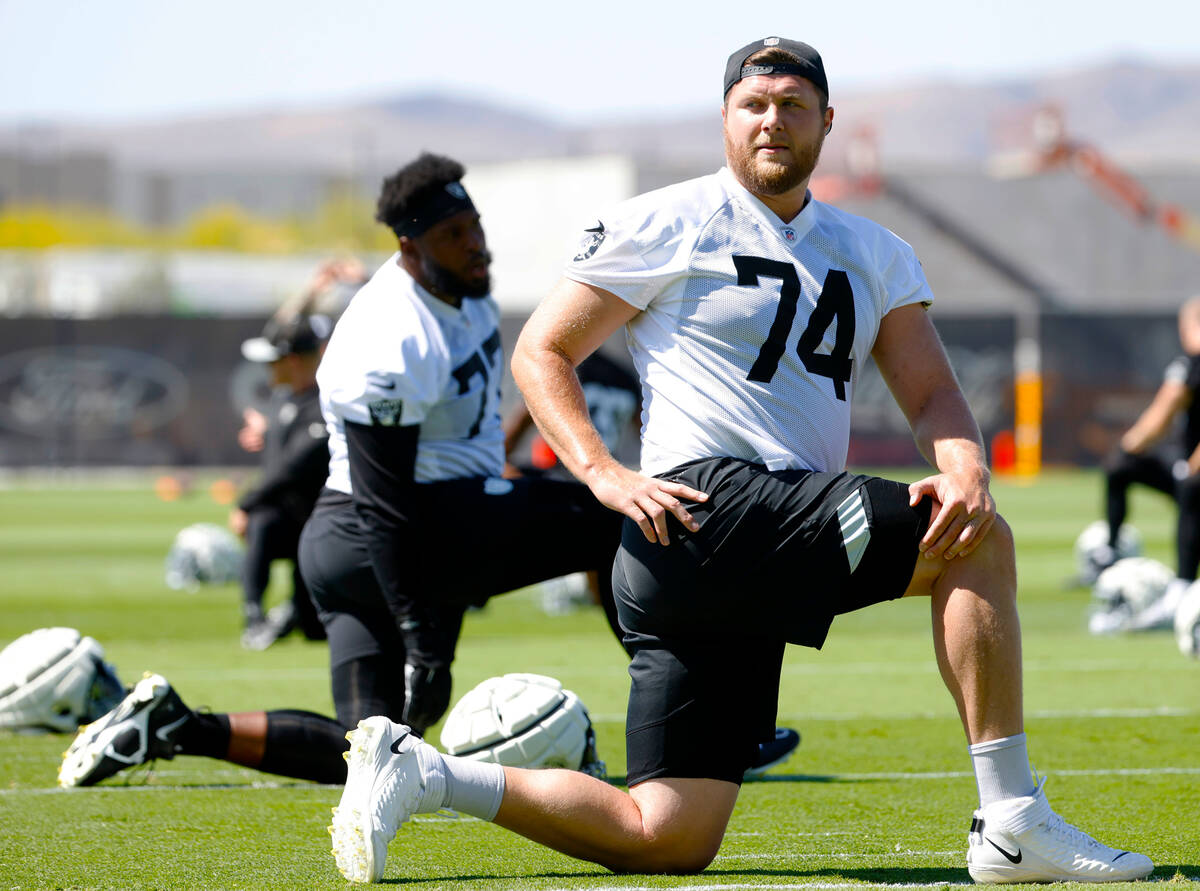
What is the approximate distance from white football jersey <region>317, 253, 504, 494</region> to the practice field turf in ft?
1.07

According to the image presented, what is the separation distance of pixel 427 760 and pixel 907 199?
Result: 41.8 m

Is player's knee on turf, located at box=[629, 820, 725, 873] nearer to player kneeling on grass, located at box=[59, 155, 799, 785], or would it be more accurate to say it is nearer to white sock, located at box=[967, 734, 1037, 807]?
white sock, located at box=[967, 734, 1037, 807]

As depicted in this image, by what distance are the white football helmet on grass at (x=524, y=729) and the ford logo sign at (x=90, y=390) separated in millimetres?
25498

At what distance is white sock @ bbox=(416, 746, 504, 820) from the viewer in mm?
4410

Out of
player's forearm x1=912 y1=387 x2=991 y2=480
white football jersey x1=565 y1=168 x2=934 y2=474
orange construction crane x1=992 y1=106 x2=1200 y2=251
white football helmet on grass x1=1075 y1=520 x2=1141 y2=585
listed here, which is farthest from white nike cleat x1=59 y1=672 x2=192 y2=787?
orange construction crane x1=992 y1=106 x2=1200 y2=251

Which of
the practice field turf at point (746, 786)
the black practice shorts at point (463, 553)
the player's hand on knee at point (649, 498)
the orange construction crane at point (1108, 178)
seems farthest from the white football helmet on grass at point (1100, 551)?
the orange construction crane at point (1108, 178)

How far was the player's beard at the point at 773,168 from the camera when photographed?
14.9 feet

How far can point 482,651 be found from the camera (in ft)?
34.3

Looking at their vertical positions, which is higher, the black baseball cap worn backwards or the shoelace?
the black baseball cap worn backwards

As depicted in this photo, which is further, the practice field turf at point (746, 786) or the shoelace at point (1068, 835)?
the practice field turf at point (746, 786)

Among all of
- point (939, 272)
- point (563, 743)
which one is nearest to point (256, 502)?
point (563, 743)

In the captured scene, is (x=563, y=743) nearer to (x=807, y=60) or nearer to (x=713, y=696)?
(x=713, y=696)

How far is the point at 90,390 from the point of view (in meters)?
30.7

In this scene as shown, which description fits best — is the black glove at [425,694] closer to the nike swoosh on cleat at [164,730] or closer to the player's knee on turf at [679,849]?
the nike swoosh on cleat at [164,730]
